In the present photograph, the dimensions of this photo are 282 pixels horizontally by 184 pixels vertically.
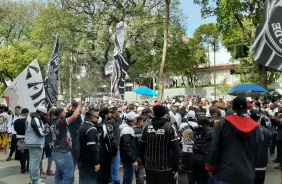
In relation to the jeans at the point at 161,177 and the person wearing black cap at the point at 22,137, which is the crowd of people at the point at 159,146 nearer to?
the jeans at the point at 161,177

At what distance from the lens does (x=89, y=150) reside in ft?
19.7

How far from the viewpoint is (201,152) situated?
6.26m

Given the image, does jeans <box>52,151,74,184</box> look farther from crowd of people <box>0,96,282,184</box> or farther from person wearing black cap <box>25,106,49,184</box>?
person wearing black cap <box>25,106,49,184</box>

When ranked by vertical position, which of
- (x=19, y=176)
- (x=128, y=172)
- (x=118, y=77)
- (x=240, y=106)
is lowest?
(x=19, y=176)

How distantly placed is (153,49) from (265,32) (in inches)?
1098

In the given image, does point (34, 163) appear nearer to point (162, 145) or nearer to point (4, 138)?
point (162, 145)

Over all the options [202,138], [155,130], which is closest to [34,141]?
[155,130]

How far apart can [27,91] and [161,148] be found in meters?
6.41

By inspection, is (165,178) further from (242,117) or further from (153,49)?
(153,49)

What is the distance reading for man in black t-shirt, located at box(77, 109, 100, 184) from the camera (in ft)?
19.6

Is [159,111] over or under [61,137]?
over

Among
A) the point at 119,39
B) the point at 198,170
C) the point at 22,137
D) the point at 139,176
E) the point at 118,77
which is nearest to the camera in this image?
the point at 198,170

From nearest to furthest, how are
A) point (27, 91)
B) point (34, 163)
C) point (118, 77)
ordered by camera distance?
1. point (34, 163)
2. point (27, 91)
3. point (118, 77)

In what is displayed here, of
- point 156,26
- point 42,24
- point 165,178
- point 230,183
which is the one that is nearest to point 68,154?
point 165,178
